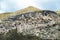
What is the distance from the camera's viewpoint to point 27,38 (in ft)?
203

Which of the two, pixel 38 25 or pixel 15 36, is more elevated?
pixel 38 25

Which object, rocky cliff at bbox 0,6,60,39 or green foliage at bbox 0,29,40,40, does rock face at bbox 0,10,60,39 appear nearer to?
rocky cliff at bbox 0,6,60,39

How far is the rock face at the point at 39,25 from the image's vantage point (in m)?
60.7

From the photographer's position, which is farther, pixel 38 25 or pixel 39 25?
pixel 38 25

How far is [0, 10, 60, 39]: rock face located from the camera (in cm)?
6069

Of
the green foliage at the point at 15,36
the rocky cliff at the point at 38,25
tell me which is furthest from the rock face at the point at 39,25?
the green foliage at the point at 15,36

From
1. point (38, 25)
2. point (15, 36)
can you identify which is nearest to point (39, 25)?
point (38, 25)

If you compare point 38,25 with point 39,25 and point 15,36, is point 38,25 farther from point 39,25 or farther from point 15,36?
point 15,36

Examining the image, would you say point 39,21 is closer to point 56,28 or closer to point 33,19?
point 33,19

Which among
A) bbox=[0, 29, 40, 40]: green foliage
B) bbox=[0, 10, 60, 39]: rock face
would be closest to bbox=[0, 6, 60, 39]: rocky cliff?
bbox=[0, 10, 60, 39]: rock face

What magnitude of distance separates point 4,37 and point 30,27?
786cm

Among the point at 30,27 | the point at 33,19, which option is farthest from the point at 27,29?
the point at 33,19

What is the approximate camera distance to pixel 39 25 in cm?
6394

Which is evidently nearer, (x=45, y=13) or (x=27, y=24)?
(x=27, y=24)
